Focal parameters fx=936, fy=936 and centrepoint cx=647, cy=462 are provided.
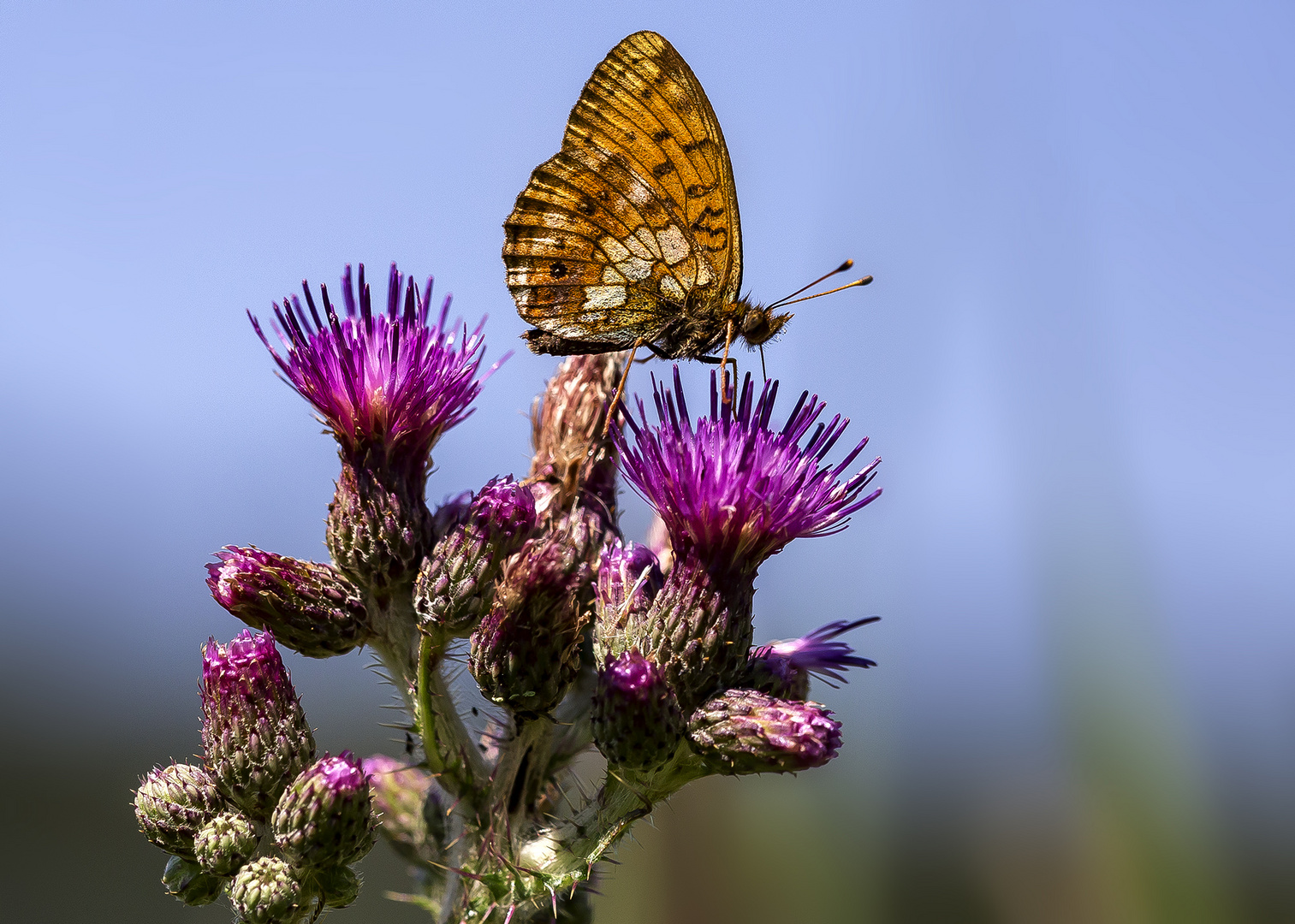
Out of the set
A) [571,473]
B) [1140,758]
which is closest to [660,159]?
[571,473]

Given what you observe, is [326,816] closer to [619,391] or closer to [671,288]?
[619,391]

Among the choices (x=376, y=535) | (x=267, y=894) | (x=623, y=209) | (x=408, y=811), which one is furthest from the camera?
(x=623, y=209)

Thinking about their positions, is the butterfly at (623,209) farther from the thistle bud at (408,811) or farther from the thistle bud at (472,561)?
the thistle bud at (408,811)

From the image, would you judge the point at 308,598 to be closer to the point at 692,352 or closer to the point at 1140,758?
the point at 692,352

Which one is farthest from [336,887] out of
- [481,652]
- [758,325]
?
[758,325]

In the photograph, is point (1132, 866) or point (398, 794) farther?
point (1132, 866)

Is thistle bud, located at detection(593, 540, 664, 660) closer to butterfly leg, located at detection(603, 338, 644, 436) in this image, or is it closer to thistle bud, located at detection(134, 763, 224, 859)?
butterfly leg, located at detection(603, 338, 644, 436)

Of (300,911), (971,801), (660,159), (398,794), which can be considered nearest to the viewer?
(300,911)

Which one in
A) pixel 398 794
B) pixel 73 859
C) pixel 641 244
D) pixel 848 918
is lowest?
pixel 73 859

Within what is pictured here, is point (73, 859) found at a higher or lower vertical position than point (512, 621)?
lower
